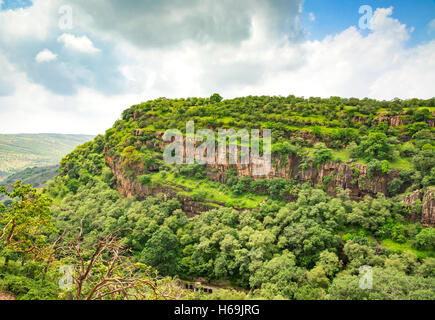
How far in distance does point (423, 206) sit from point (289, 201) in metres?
11.6

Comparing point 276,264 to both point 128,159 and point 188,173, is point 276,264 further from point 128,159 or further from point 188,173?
point 128,159

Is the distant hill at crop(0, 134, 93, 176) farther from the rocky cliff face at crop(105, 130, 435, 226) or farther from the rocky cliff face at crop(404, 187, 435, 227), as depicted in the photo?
the rocky cliff face at crop(404, 187, 435, 227)

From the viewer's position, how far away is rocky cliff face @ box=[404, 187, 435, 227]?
19234 millimetres

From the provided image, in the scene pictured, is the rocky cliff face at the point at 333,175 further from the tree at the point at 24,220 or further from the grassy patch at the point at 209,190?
the tree at the point at 24,220

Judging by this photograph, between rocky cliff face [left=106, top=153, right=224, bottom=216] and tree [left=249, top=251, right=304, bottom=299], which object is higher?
rocky cliff face [left=106, top=153, right=224, bottom=216]

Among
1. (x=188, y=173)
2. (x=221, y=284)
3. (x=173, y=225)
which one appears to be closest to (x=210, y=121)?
(x=188, y=173)

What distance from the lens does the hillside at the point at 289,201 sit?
17.6 meters

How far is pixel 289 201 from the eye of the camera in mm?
26984

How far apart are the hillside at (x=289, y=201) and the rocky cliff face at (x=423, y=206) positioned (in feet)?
0.28

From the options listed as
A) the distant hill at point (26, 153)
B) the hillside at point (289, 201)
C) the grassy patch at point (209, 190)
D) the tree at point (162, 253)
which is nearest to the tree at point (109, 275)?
the hillside at point (289, 201)

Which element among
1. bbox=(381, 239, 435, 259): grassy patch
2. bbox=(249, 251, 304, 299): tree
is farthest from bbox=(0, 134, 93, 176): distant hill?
bbox=(381, 239, 435, 259): grassy patch

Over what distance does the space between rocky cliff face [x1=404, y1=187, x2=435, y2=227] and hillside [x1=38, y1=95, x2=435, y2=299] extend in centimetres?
8

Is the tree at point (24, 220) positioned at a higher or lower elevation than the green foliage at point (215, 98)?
lower
